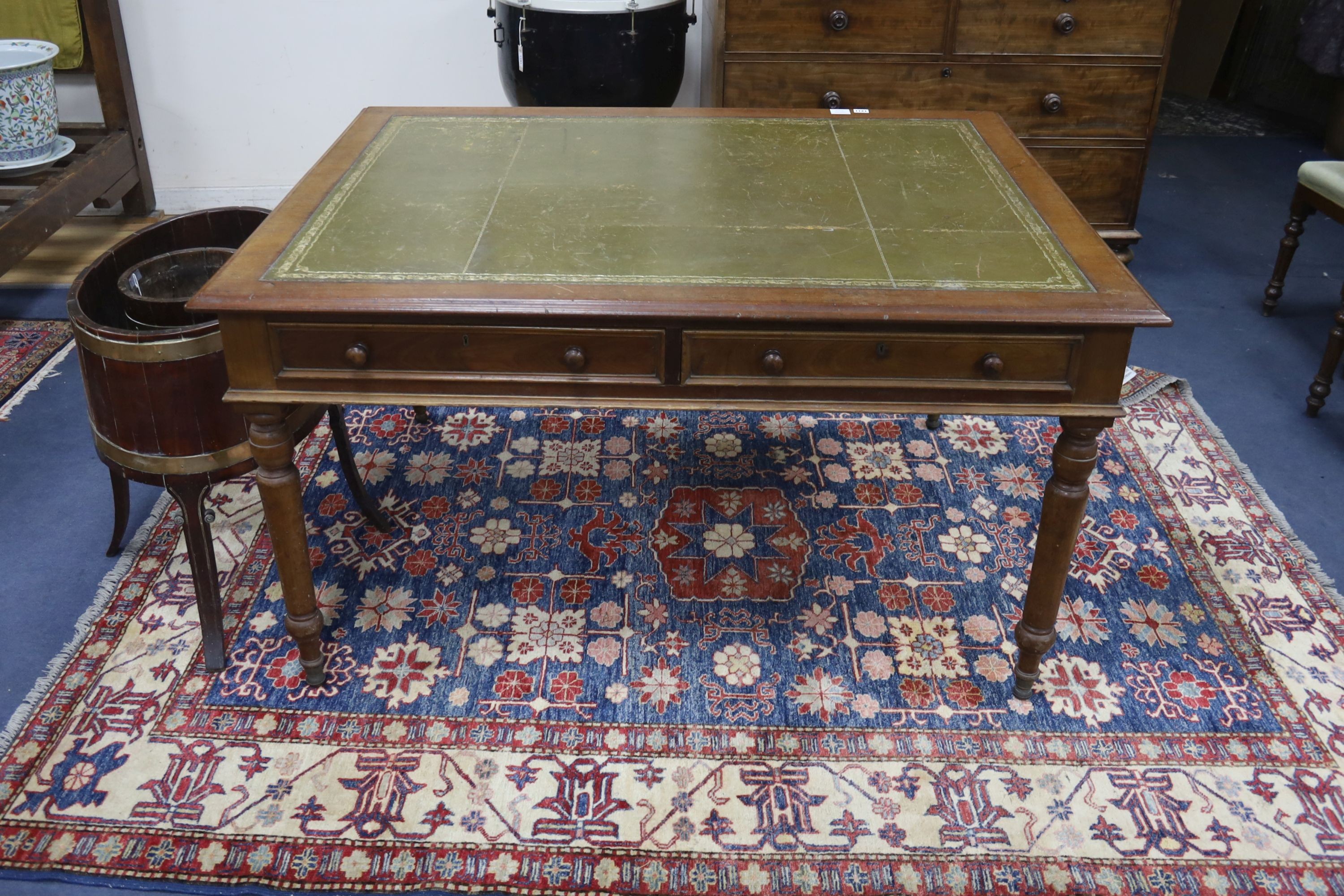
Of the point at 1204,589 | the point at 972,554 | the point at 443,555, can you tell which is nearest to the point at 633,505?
the point at 443,555

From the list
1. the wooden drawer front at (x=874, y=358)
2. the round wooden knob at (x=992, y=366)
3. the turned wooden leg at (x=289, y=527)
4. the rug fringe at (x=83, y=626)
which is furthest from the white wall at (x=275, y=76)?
the round wooden knob at (x=992, y=366)

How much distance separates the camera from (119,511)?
108 inches

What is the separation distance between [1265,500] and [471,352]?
226 cm

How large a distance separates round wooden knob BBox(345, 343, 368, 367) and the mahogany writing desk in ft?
0.07

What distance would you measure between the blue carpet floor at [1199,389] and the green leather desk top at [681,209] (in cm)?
117

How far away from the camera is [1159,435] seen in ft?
11.0

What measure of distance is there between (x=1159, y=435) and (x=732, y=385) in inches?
73.0

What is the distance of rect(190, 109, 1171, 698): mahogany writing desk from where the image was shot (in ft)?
6.54

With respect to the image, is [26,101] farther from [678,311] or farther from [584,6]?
[678,311]

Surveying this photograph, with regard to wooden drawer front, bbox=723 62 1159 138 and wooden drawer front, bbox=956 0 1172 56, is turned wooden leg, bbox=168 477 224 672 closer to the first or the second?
wooden drawer front, bbox=723 62 1159 138

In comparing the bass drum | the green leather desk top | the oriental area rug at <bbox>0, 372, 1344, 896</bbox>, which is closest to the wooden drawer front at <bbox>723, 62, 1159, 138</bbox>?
the bass drum

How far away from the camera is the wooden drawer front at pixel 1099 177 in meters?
4.15

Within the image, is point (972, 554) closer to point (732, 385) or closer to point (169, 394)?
point (732, 385)

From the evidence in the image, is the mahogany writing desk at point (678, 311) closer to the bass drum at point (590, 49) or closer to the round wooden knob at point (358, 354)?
the round wooden knob at point (358, 354)
